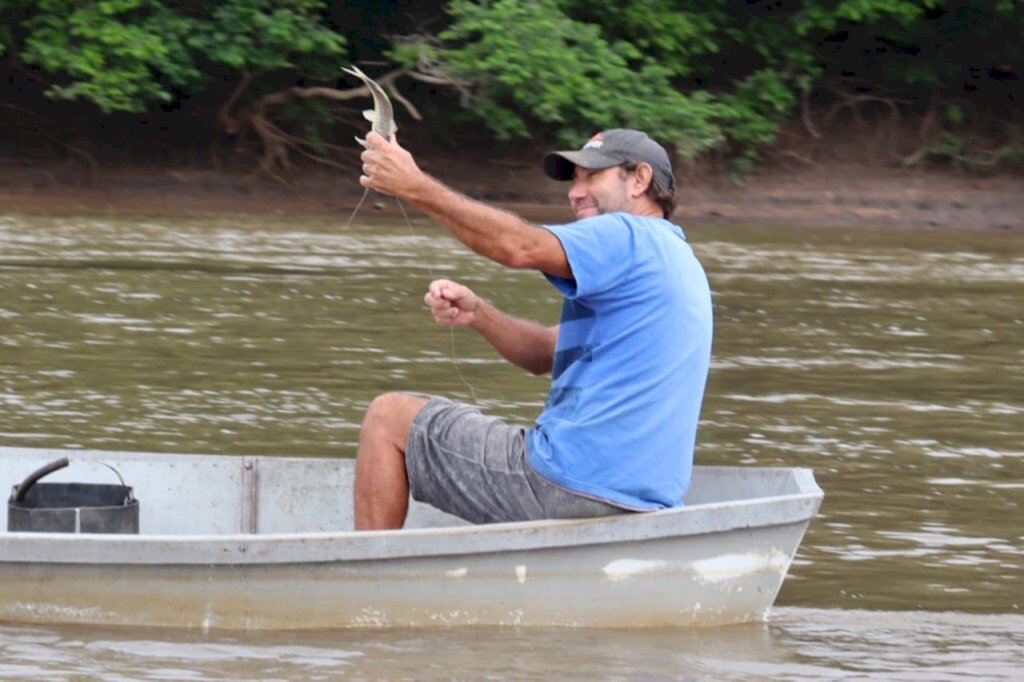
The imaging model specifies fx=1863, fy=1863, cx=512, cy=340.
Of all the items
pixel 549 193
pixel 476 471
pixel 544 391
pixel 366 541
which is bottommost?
pixel 544 391

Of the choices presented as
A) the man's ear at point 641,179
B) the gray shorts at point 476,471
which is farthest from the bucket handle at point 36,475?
the man's ear at point 641,179

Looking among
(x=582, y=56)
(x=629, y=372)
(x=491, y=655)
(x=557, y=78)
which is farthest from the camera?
(x=582, y=56)

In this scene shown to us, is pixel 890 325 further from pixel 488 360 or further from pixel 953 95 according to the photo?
pixel 953 95

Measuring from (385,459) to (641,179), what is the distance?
97cm

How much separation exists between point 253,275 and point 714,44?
9395 millimetres

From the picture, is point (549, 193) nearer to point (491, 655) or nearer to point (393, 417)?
point (393, 417)

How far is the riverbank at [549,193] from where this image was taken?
18.3 metres

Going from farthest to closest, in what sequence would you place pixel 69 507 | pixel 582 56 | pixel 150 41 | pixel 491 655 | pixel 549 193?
pixel 549 193 → pixel 582 56 → pixel 150 41 → pixel 69 507 → pixel 491 655

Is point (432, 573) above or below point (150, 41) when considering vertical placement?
below

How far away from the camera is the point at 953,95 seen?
21812 millimetres

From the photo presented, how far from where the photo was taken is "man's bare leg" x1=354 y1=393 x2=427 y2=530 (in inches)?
188

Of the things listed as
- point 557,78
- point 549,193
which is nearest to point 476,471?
point 557,78

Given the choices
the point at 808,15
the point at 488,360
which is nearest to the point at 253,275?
the point at 488,360

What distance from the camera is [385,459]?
4781mm
